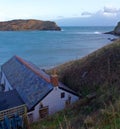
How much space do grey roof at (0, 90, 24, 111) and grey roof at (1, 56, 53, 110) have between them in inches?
19.2

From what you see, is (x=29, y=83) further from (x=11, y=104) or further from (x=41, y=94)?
(x=11, y=104)

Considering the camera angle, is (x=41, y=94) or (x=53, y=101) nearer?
(x=41, y=94)

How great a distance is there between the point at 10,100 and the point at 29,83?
142 inches

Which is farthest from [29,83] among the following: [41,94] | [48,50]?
[48,50]

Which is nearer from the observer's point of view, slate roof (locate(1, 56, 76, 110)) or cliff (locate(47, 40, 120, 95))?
slate roof (locate(1, 56, 76, 110))

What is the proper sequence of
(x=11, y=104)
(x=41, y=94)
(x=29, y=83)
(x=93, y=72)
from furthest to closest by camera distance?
(x=93, y=72) < (x=29, y=83) < (x=41, y=94) < (x=11, y=104)

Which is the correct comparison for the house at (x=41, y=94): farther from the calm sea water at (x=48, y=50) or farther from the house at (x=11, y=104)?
the calm sea water at (x=48, y=50)

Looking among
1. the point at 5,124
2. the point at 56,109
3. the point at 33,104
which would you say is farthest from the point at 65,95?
the point at 5,124

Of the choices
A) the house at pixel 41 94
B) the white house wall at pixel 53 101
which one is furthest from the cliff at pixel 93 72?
the white house wall at pixel 53 101

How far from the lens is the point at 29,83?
28922 mm

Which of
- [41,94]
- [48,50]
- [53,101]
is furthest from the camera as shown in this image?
[48,50]

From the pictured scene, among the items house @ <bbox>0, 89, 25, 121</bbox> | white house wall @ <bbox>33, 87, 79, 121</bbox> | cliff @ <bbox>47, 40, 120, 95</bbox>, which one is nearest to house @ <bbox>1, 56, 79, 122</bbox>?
white house wall @ <bbox>33, 87, 79, 121</bbox>

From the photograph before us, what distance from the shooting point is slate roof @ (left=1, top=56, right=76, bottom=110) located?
25859 mm

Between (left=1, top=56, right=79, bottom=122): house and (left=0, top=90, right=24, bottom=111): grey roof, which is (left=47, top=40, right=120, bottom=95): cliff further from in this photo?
(left=0, top=90, right=24, bottom=111): grey roof
